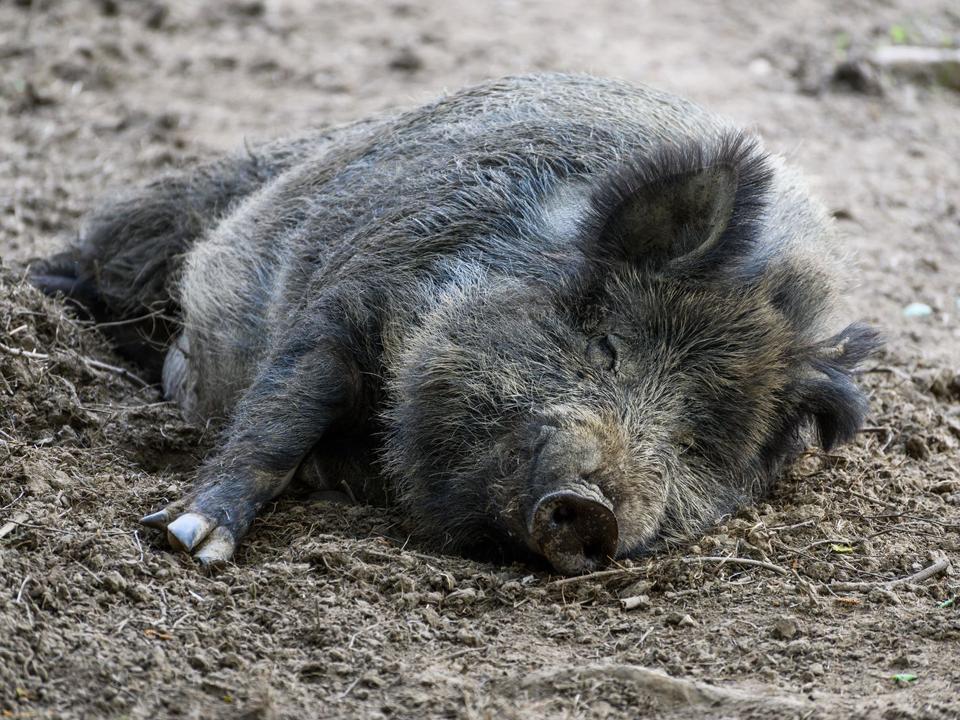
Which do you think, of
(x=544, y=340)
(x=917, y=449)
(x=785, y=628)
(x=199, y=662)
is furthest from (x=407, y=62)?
(x=199, y=662)

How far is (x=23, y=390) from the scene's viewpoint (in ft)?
13.5

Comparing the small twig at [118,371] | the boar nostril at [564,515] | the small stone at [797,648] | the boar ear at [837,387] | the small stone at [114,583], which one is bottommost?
the small twig at [118,371]

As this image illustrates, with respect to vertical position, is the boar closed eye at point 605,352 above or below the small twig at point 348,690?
above

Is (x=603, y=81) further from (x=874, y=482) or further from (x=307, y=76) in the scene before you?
(x=307, y=76)

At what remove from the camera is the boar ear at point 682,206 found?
3531 millimetres

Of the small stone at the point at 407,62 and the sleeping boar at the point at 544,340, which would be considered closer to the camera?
the sleeping boar at the point at 544,340

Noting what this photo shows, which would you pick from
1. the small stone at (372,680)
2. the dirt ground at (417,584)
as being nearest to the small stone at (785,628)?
the dirt ground at (417,584)

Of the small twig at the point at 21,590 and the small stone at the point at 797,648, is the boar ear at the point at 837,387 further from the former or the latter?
the small twig at the point at 21,590

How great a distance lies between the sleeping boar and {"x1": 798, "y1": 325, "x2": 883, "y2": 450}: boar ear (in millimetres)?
10

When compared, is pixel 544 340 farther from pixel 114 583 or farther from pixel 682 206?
pixel 114 583

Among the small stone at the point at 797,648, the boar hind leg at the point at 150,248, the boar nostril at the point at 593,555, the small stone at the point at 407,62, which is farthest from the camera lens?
the small stone at the point at 407,62

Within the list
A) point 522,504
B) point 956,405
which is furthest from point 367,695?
point 956,405

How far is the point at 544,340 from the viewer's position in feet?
11.5

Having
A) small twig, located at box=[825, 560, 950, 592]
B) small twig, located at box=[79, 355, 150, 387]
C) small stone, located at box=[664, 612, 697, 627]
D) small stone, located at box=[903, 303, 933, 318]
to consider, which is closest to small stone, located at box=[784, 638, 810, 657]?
small stone, located at box=[664, 612, 697, 627]
